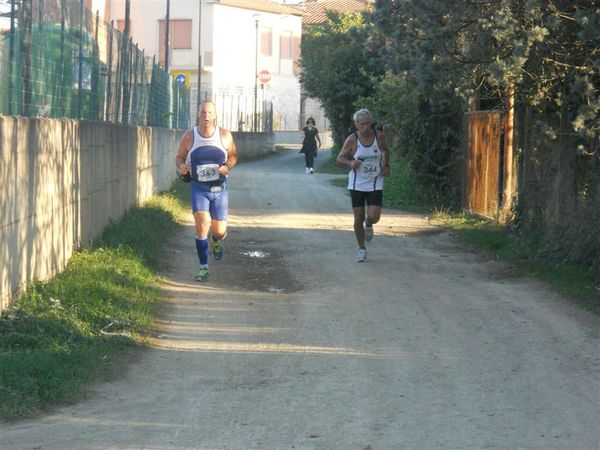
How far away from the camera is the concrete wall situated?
7.99 m

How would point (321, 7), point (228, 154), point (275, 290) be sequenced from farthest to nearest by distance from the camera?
point (321, 7) → point (228, 154) → point (275, 290)

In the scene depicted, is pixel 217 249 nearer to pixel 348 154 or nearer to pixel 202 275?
pixel 202 275

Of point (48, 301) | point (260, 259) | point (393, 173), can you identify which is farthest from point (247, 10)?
point (48, 301)

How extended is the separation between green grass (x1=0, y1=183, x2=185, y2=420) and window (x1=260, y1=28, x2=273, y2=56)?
54890 mm

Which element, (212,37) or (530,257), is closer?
(530,257)

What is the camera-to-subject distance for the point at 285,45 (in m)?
67.8

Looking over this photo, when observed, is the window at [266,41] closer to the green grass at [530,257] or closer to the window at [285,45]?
the window at [285,45]

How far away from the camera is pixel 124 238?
40.2 feet

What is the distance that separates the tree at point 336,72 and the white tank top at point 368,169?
877 inches

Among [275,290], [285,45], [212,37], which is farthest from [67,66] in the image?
[285,45]

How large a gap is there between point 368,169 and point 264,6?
54.6 metres

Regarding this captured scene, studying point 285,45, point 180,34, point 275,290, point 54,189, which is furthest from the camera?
point 285,45

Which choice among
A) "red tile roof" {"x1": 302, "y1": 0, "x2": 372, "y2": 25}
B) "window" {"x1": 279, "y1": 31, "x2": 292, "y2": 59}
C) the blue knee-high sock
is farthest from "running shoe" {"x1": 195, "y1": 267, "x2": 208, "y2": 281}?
"red tile roof" {"x1": 302, "y1": 0, "x2": 372, "y2": 25}

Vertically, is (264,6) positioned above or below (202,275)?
above
